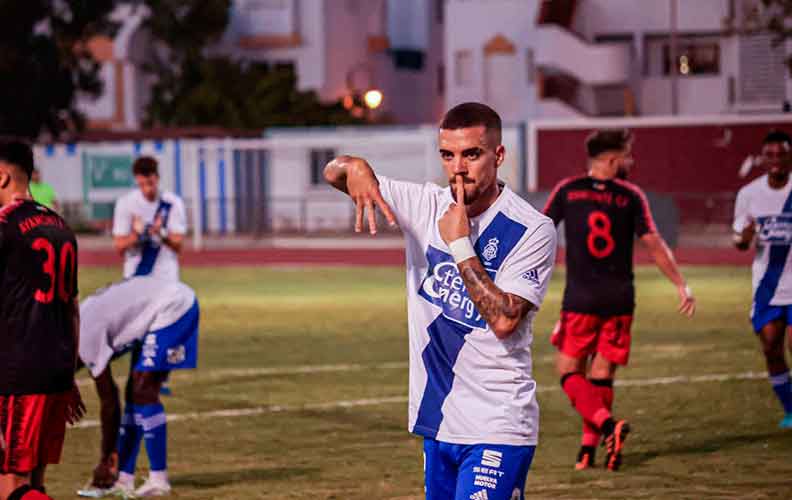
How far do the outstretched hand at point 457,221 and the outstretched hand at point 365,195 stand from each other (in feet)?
0.86

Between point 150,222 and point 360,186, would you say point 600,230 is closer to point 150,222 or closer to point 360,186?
point 150,222

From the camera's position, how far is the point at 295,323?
21031 millimetres

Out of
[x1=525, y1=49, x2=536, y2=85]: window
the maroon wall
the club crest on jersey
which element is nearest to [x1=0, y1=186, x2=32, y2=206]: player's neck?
the club crest on jersey

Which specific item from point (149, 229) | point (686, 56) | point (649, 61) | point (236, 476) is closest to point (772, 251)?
point (236, 476)

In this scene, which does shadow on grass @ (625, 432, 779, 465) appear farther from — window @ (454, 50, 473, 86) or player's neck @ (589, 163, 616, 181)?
window @ (454, 50, 473, 86)

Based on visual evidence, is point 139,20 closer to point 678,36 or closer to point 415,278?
point 678,36

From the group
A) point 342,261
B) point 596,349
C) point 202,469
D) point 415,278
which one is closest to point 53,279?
point 415,278

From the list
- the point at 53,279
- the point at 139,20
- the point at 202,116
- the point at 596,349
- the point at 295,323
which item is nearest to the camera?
the point at 53,279

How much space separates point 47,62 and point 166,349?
47606 millimetres

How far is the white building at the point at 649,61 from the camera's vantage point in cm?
5619

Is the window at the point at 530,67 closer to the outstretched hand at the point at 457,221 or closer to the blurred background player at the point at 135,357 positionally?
the blurred background player at the point at 135,357

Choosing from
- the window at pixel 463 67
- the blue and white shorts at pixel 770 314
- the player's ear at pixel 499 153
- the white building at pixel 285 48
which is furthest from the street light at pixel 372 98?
the player's ear at pixel 499 153

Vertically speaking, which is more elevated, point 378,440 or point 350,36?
point 350,36

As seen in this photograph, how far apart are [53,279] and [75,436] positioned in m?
5.37
